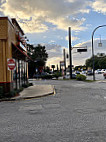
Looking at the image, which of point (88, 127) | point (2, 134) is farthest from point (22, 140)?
point (88, 127)

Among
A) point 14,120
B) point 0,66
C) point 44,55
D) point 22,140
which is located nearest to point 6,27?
point 0,66

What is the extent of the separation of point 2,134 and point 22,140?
795 mm

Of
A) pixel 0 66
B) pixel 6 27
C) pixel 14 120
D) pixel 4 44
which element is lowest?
pixel 14 120

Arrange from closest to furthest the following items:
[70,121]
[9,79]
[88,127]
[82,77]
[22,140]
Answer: [22,140] → [88,127] → [70,121] → [9,79] → [82,77]

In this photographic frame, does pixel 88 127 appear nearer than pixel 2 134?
No

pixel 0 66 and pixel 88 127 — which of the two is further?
pixel 0 66

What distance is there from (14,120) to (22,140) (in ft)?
7.08

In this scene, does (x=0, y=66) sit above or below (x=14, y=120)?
above

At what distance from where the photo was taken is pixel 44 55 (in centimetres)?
8881

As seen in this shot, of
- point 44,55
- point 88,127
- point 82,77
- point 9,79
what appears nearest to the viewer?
point 88,127

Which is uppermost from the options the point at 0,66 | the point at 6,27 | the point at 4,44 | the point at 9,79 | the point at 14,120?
the point at 6,27

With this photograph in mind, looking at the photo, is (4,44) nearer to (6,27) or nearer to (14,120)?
(6,27)

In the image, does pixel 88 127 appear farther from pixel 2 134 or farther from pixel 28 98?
pixel 28 98

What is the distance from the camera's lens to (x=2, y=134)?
506 cm
